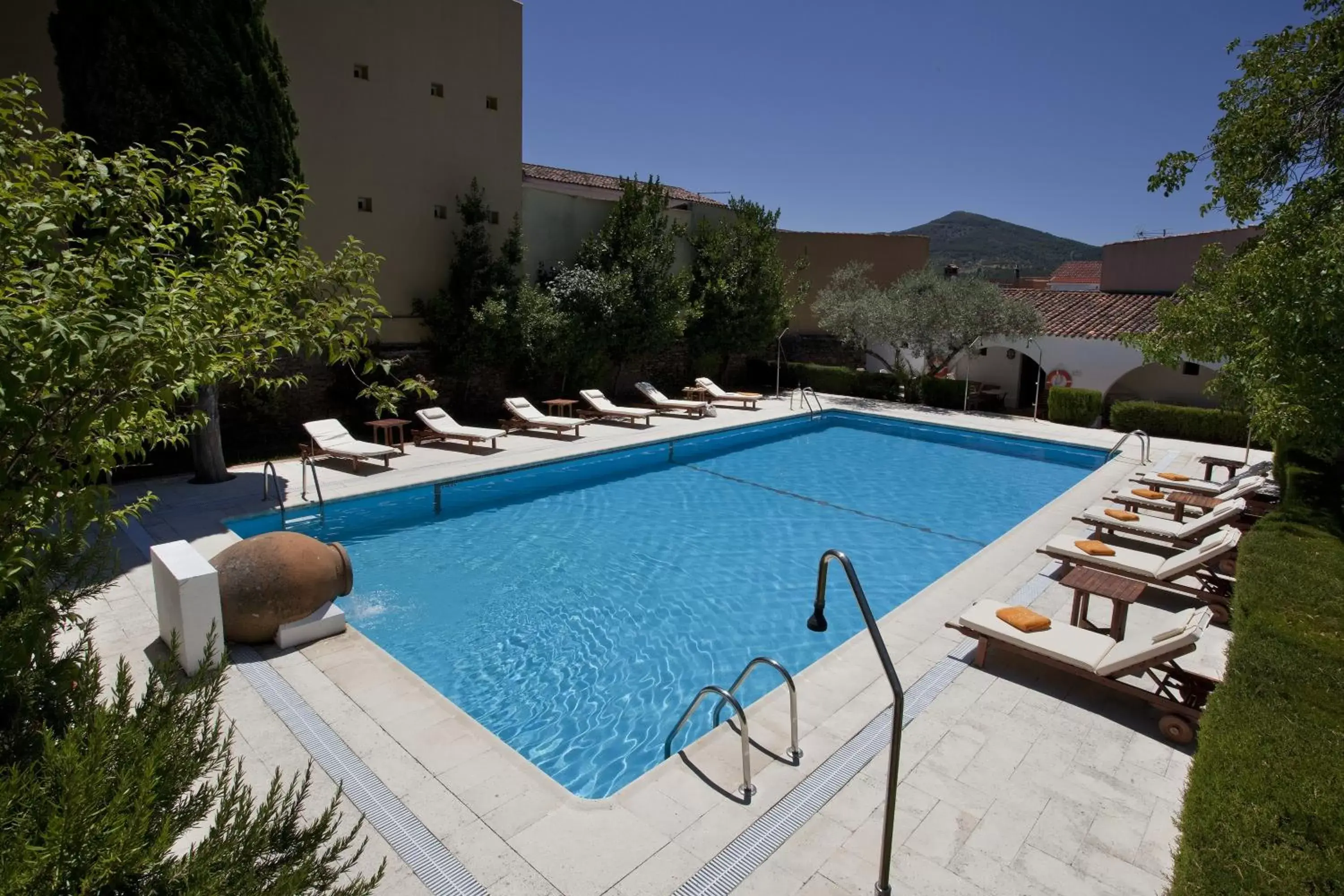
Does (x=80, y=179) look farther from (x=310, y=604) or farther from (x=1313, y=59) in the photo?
(x=1313, y=59)

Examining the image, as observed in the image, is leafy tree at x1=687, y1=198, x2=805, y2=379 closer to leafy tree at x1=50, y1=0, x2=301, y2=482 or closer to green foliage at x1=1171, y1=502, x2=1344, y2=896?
leafy tree at x1=50, y1=0, x2=301, y2=482

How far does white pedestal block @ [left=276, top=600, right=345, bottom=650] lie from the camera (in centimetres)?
617

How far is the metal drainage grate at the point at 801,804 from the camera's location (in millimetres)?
3729

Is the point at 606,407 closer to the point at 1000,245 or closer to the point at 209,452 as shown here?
the point at 209,452

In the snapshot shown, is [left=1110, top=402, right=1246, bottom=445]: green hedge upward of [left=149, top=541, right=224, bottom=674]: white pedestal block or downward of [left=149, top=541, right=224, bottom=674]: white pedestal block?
upward

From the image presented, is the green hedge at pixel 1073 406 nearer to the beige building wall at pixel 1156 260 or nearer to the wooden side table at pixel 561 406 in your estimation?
the beige building wall at pixel 1156 260

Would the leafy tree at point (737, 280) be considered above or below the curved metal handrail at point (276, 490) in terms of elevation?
above

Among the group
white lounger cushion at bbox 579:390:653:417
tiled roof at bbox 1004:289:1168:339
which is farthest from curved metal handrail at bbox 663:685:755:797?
tiled roof at bbox 1004:289:1168:339

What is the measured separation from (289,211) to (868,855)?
4.97m

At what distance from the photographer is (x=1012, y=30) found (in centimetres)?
1491

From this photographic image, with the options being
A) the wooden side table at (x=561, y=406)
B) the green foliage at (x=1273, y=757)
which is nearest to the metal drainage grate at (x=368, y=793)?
the green foliage at (x=1273, y=757)

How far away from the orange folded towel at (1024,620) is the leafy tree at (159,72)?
35.8 feet

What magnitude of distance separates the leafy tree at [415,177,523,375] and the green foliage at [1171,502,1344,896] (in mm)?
14434

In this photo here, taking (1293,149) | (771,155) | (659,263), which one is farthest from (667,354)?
(1293,149)
